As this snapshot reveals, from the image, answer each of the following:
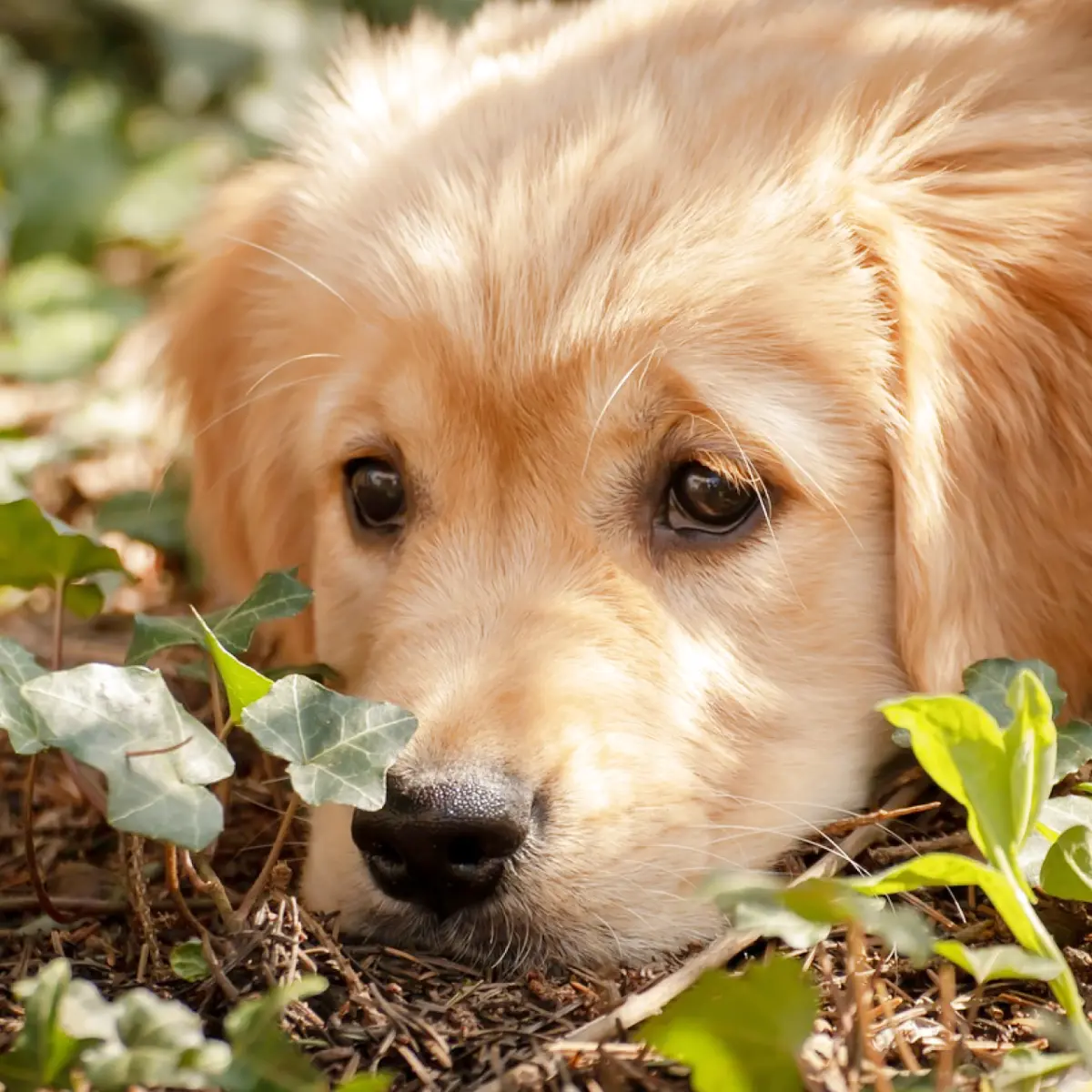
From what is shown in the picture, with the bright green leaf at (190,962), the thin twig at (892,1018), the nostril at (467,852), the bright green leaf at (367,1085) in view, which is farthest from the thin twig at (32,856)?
the thin twig at (892,1018)

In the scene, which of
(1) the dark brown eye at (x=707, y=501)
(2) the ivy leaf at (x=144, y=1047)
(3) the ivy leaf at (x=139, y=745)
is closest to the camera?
(2) the ivy leaf at (x=144, y=1047)

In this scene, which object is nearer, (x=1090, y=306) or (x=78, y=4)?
(x=1090, y=306)

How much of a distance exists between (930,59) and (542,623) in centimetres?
139

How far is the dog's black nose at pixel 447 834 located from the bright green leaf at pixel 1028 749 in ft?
2.53

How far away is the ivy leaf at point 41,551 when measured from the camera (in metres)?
2.65

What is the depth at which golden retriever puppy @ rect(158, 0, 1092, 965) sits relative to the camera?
2590 mm

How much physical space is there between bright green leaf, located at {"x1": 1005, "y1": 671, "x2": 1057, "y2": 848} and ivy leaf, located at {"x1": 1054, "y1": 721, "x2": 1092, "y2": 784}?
365 mm

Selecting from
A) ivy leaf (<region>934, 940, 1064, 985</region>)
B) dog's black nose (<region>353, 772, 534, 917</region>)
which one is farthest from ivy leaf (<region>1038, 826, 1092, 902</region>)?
dog's black nose (<region>353, 772, 534, 917</region>)

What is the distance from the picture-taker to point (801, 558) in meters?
2.74

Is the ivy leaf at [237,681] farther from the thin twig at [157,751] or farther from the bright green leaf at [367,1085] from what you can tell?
the bright green leaf at [367,1085]

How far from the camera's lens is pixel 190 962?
2.22m

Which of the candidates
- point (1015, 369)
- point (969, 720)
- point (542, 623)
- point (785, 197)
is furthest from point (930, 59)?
point (969, 720)

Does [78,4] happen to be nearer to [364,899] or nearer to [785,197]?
[785,197]

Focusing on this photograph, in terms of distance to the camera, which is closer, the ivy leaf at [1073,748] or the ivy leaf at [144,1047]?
the ivy leaf at [144,1047]
